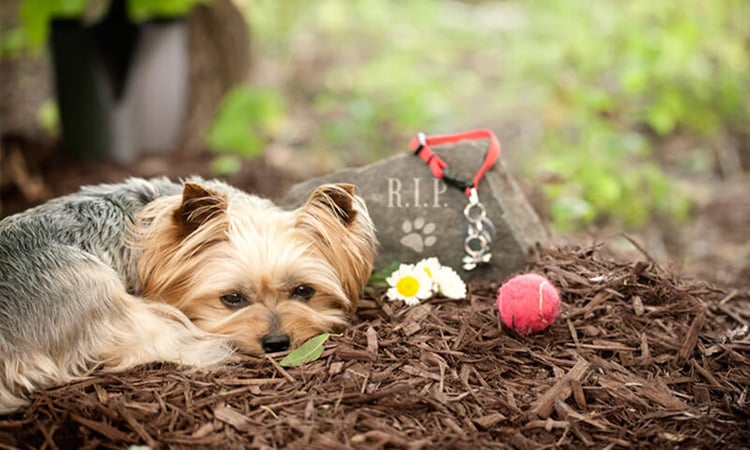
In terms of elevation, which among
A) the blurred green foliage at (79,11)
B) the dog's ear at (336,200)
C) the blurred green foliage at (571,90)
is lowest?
the blurred green foliage at (571,90)

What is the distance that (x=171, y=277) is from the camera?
12.6 ft

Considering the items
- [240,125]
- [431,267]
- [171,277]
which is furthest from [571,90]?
[171,277]

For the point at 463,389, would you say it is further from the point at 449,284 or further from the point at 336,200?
the point at 336,200

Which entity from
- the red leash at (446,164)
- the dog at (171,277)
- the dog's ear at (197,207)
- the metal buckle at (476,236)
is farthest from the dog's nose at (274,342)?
the red leash at (446,164)

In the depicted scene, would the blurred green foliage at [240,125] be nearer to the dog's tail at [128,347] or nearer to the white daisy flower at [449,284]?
the white daisy flower at [449,284]

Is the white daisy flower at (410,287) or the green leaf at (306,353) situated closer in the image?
the green leaf at (306,353)

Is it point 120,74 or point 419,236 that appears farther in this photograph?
point 120,74

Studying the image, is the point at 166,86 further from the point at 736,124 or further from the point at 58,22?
the point at 736,124

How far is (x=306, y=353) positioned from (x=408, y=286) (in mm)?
831

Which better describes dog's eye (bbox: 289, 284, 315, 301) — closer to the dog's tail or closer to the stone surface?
the dog's tail

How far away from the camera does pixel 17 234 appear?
12.0 feet

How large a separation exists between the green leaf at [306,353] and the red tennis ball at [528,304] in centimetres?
95

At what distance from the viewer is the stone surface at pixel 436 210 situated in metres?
4.57

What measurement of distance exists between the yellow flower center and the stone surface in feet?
1.23
